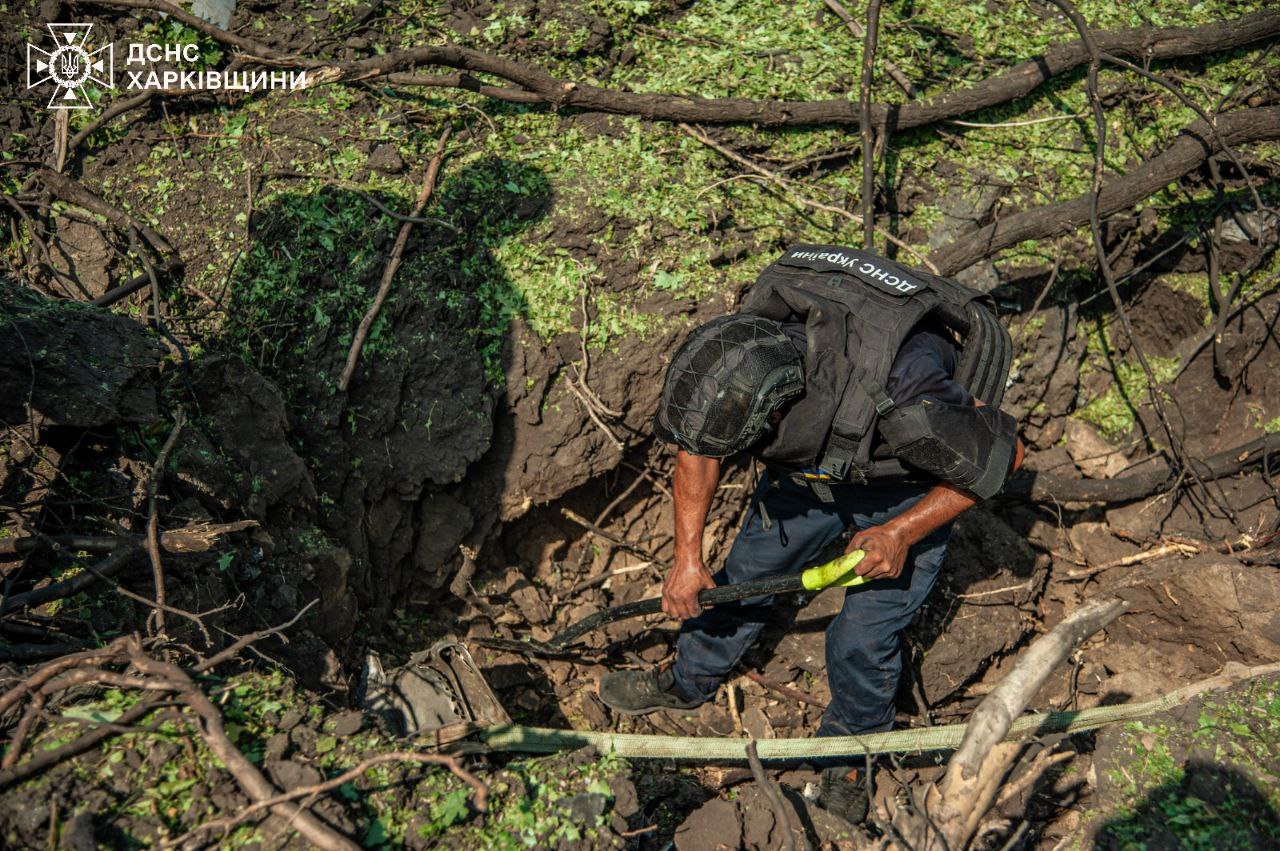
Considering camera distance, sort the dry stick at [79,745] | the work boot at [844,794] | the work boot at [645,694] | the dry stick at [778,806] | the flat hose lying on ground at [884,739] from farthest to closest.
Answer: the work boot at [645,694] → the work boot at [844,794] → the flat hose lying on ground at [884,739] → the dry stick at [778,806] → the dry stick at [79,745]

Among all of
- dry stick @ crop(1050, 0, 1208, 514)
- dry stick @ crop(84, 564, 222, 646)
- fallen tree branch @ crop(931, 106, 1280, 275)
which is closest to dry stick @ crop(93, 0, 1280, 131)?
dry stick @ crop(1050, 0, 1208, 514)

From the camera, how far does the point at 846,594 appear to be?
11.4 feet

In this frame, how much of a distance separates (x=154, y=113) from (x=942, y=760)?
15.5 ft

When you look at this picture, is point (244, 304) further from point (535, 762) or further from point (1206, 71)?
point (1206, 71)

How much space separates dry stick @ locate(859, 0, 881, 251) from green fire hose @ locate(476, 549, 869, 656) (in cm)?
187

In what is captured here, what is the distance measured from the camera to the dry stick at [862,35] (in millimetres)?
4809

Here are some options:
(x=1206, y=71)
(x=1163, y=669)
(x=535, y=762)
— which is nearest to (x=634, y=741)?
(x=535, y=762)

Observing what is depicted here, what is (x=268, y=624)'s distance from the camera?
10.2ft

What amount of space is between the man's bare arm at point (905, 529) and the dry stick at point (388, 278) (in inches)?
88.1

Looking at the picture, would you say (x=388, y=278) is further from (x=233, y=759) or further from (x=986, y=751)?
(x=986, y=751)

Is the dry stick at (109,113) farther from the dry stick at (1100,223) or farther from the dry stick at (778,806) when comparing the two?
the dry stick at (1100,223)

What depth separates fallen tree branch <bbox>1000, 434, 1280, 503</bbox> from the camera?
4348 mm

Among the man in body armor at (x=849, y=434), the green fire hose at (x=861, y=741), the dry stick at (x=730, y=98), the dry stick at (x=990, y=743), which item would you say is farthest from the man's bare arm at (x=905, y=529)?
the dry stick at (x=730, y=98)

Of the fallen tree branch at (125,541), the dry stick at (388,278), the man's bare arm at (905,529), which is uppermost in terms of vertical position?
the dry stick at (388,278)
